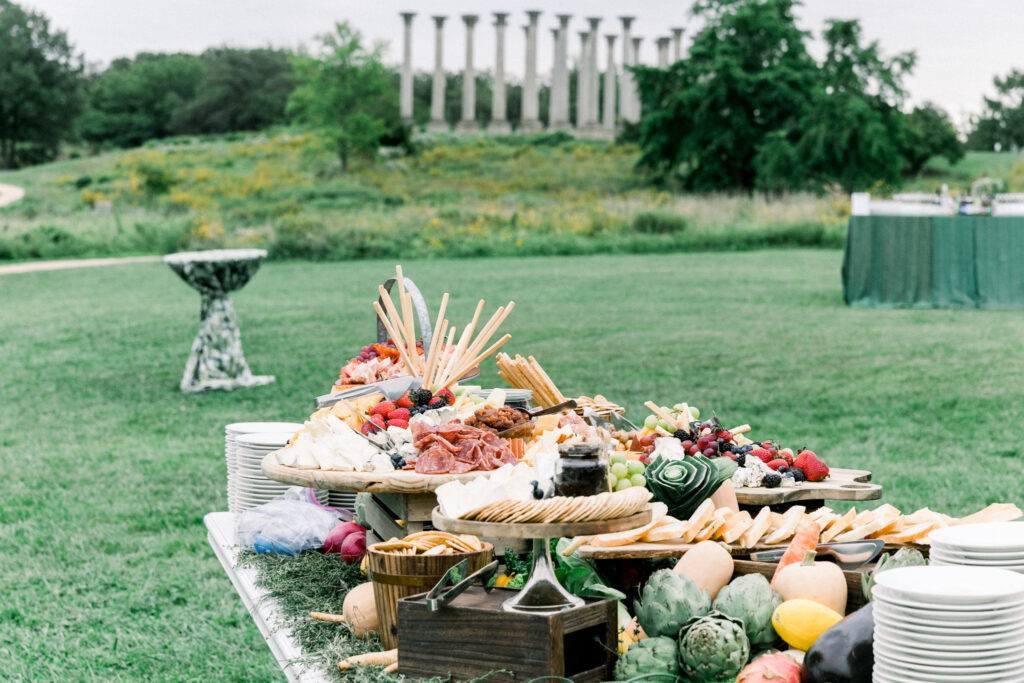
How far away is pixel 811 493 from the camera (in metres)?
3.41

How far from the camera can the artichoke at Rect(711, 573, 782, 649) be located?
2512mm

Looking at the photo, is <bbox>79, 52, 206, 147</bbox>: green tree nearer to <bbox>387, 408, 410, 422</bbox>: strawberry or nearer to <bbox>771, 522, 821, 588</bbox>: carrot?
<bbox>387, 408, 410, 422</bbox>: strawberry

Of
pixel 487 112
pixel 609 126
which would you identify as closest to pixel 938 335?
pixel 609 126

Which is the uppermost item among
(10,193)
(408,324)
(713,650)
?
(10,193)

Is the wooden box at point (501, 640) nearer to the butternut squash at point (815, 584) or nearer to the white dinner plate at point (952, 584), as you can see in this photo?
the butternut squash at point (815, 584)

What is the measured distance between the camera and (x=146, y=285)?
71.1 ft

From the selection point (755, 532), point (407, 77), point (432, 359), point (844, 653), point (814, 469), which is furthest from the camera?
point (407, 77)

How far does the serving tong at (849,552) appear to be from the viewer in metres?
2.67

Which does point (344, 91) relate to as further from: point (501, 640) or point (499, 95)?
point (501, 640)

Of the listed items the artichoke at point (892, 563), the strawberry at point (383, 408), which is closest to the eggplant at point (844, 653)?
the artichoke at point (892, 563)

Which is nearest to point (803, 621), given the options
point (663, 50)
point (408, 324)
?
point (408, 324)

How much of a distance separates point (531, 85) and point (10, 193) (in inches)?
1128

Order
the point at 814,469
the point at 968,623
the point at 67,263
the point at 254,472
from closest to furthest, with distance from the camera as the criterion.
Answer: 1. the point at 968,623
2. the point at 814,469
3. the point at 254,472
4. the point at 67,263

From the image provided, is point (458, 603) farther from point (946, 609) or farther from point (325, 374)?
point (325, 374)
